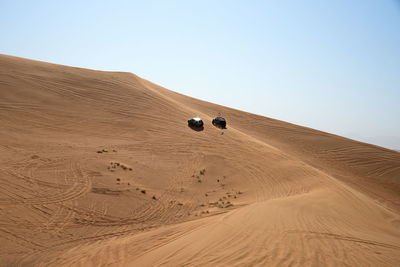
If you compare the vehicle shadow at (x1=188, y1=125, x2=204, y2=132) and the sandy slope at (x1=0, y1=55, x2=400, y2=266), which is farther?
the vehicle shadow at (x1=188, y1=125, x2=204, y2=132)

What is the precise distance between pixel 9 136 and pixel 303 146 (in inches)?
836

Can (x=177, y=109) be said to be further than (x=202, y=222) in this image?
Yes

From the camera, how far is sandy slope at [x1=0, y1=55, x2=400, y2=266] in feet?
26.0

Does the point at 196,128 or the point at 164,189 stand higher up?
the point at 196,128

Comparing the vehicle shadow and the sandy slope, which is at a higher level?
the vehicle shadow

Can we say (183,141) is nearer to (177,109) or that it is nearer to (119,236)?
(177,109)

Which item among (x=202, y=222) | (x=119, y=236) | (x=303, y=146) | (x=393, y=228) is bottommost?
(x=119, y=236)

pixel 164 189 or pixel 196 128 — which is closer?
pixel 164 189

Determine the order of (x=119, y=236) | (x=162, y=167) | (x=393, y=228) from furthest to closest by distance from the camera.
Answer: (x=162, y=167), (x=393, y=228), (x=119, y=236)

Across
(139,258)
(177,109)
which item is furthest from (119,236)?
(177,109)

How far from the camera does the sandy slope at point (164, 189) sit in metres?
7.92

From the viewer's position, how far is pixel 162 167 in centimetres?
1659

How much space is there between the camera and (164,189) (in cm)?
1431

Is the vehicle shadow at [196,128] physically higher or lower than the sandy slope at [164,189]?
higher
